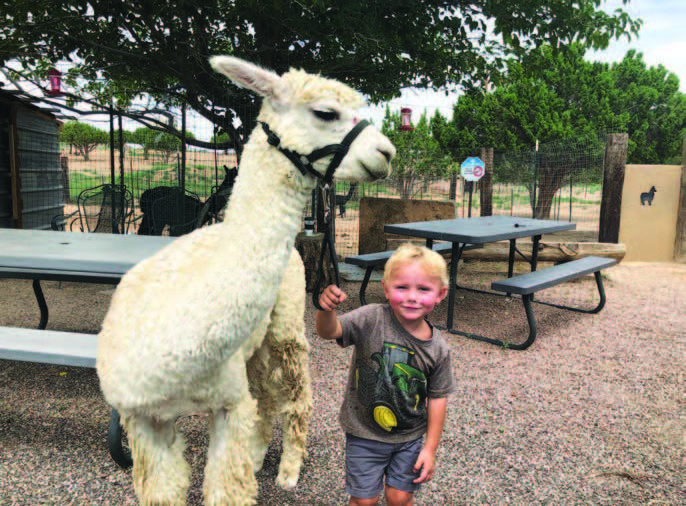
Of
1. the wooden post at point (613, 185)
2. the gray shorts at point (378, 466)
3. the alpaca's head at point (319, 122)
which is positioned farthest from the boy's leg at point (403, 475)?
the wooden post at point (613, 185)

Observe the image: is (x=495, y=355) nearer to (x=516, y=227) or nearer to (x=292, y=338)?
(x=516, y=227)

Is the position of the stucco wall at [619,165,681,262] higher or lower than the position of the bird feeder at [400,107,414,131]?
lower

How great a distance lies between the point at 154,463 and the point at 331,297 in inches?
32.1

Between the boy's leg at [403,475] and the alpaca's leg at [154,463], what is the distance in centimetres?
70

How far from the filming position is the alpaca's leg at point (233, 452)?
5.63 ft

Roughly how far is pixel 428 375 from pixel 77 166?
1283 cm

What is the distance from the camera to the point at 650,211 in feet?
28.1

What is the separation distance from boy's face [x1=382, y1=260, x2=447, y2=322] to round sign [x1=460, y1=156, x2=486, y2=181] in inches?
262

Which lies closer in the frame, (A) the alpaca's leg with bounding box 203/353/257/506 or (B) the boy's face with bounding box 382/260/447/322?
(B) the boy's face with bounding box 382/260/447/322

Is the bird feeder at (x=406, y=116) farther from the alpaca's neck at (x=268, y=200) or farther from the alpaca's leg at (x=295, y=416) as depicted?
the alpaca's neck at (x=268, y=200)

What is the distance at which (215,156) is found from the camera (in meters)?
7.09

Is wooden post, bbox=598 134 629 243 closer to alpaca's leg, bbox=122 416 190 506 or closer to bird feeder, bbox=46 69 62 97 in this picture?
alpaca's leg, bbox=122 416 190 506

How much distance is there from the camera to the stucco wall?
8547 millimetres

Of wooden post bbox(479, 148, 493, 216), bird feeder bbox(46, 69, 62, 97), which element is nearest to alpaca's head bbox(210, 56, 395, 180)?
wooden post bbox(479, 148, 493, 216)
